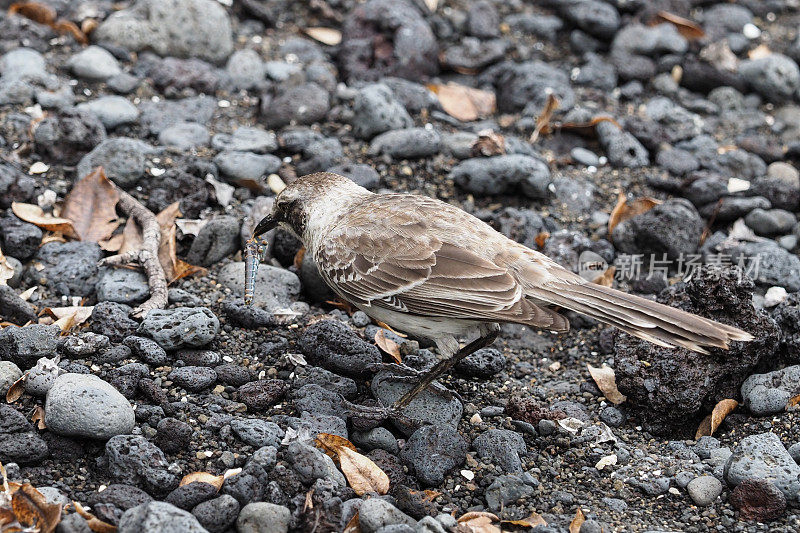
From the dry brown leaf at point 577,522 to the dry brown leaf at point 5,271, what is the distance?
404cm

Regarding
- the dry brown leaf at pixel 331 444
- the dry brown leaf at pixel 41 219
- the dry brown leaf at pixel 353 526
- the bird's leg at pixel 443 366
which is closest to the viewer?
the dry brown leaf at pixel 353 526

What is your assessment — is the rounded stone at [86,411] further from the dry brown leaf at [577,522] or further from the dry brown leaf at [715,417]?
the dry brown leaf at [715,417]

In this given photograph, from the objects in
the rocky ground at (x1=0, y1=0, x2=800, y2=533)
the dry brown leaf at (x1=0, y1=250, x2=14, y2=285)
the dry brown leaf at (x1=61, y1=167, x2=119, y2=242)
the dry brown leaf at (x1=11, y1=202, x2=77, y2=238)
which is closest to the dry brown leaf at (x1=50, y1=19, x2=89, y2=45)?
the rocky ground at (x1=0, y1=0, x2=800, y2=533)

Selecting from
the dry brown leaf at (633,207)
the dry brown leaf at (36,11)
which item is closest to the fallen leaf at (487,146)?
the dry brown leaf at (633,207)

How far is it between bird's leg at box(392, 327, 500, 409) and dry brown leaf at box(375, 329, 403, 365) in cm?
41

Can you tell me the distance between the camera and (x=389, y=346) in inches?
247

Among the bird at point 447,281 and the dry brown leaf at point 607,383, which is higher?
the bird at point 447,281

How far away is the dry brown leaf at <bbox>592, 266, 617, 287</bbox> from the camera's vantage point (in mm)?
7113

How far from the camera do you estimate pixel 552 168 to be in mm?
8227

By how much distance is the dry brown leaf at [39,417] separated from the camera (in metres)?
4.88

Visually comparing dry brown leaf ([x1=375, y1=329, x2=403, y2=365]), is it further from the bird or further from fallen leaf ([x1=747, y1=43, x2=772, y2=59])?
fallen leaf ([x1=747, y1=43, x2=772, y2=59])

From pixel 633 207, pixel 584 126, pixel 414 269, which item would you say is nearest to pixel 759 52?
pixel 584 126

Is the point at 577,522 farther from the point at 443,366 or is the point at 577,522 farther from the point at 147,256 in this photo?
the point at 147,256

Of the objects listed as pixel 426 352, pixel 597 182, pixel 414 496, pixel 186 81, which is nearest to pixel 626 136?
pixel 597 182
